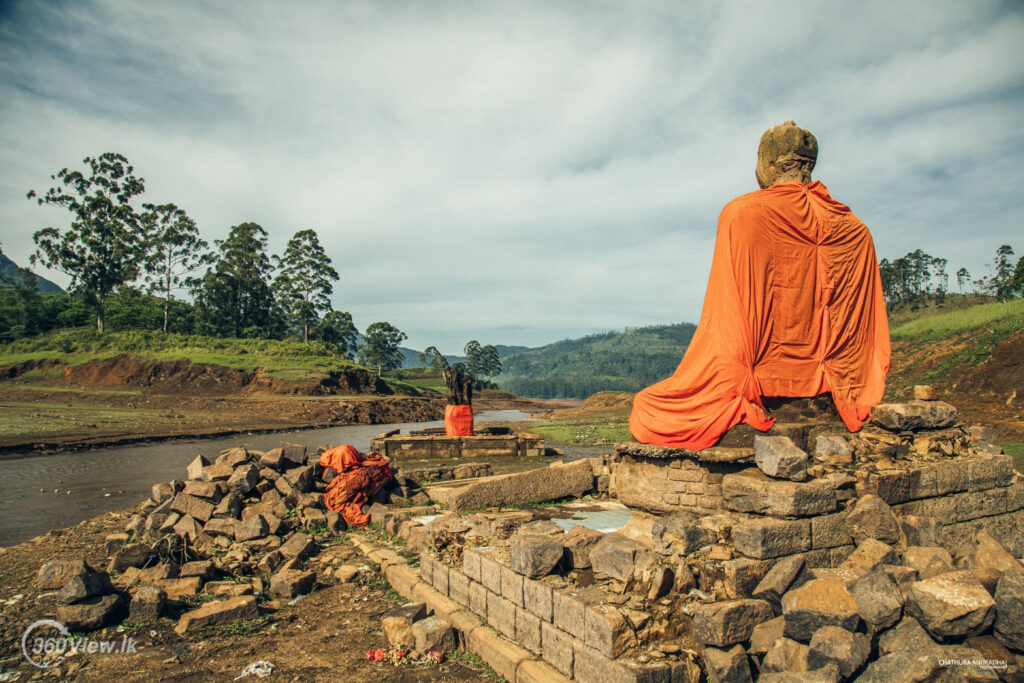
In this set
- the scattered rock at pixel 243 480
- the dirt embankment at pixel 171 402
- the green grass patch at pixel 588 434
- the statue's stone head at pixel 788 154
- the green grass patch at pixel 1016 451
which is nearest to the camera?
the statue's stone head at pixel 788 154

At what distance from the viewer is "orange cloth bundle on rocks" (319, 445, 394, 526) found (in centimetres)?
827

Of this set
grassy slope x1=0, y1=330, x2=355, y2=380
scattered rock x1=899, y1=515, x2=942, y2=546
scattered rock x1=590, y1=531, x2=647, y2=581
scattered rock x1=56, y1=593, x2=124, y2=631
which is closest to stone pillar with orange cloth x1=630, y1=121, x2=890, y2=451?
scattered rock x1=899, y1=515, x2=942, y2=546

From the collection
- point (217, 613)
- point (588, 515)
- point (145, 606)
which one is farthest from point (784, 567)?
point (145, 606)

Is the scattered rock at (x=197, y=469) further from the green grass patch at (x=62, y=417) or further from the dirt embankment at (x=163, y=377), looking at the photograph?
the dirt embankment at (x=163, y=377)

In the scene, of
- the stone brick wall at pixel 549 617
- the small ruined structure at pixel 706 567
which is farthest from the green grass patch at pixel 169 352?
the stone brick wall at pixel 549 617

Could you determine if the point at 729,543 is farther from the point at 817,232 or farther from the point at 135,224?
the point at 135,224

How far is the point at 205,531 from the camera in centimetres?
709

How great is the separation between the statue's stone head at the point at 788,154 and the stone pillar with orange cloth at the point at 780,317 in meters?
0.01

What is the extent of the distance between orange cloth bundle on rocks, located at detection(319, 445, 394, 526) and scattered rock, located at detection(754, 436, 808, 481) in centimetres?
574

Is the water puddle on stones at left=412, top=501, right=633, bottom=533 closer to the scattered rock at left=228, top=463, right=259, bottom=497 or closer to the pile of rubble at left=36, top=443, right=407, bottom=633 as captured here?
the pile of rubble at left=36, top=443, right=407, bottom=633

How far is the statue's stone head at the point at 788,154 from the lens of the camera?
21.4ft

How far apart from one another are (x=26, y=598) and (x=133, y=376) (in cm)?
3443

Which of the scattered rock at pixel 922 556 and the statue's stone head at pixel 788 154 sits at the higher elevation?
the statue's stone head at pixel 788 154

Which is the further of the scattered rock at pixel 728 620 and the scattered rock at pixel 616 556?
the scattered rock at pixel 616 556
